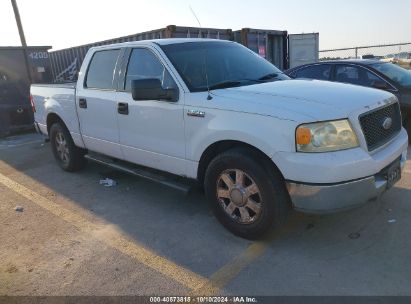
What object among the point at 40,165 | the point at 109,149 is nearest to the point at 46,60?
the point at 40,165

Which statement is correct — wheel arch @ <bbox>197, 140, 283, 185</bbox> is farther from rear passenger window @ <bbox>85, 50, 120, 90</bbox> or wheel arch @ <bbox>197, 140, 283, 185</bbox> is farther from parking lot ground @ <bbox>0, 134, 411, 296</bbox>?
rear passenger window @ <bbox>85, 50, 120, 90</bbox>

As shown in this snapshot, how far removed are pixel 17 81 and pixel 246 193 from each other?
918 centimetres

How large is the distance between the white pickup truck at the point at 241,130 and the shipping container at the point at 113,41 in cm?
470

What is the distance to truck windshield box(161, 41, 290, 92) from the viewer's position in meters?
4.18

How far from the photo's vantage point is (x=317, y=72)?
7.90 metres

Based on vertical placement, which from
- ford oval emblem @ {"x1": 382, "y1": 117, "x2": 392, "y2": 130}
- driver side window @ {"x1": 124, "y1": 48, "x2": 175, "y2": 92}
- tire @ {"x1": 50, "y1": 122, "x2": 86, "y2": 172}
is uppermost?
driver side window @ {"x1": 124, "y1": 48, "x2": 175, "y2": 92}

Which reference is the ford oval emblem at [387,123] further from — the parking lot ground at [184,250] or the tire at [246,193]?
→ the tire at [246,193]

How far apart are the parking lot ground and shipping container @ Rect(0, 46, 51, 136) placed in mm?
5768

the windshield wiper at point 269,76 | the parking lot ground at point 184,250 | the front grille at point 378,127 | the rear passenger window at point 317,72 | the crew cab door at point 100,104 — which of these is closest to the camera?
the parking lot ground at point 184,250

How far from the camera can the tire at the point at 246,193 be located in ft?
11.4

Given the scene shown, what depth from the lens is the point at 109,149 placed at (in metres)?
5.26

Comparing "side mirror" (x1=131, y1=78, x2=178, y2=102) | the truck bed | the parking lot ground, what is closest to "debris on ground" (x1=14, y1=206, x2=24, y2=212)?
the parking lot ground

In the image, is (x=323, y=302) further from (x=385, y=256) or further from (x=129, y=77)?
(x=129, y=77)

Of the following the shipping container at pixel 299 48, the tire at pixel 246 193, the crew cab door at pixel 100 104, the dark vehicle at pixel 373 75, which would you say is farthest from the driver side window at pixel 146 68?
the shipping container at pixel 299 48
